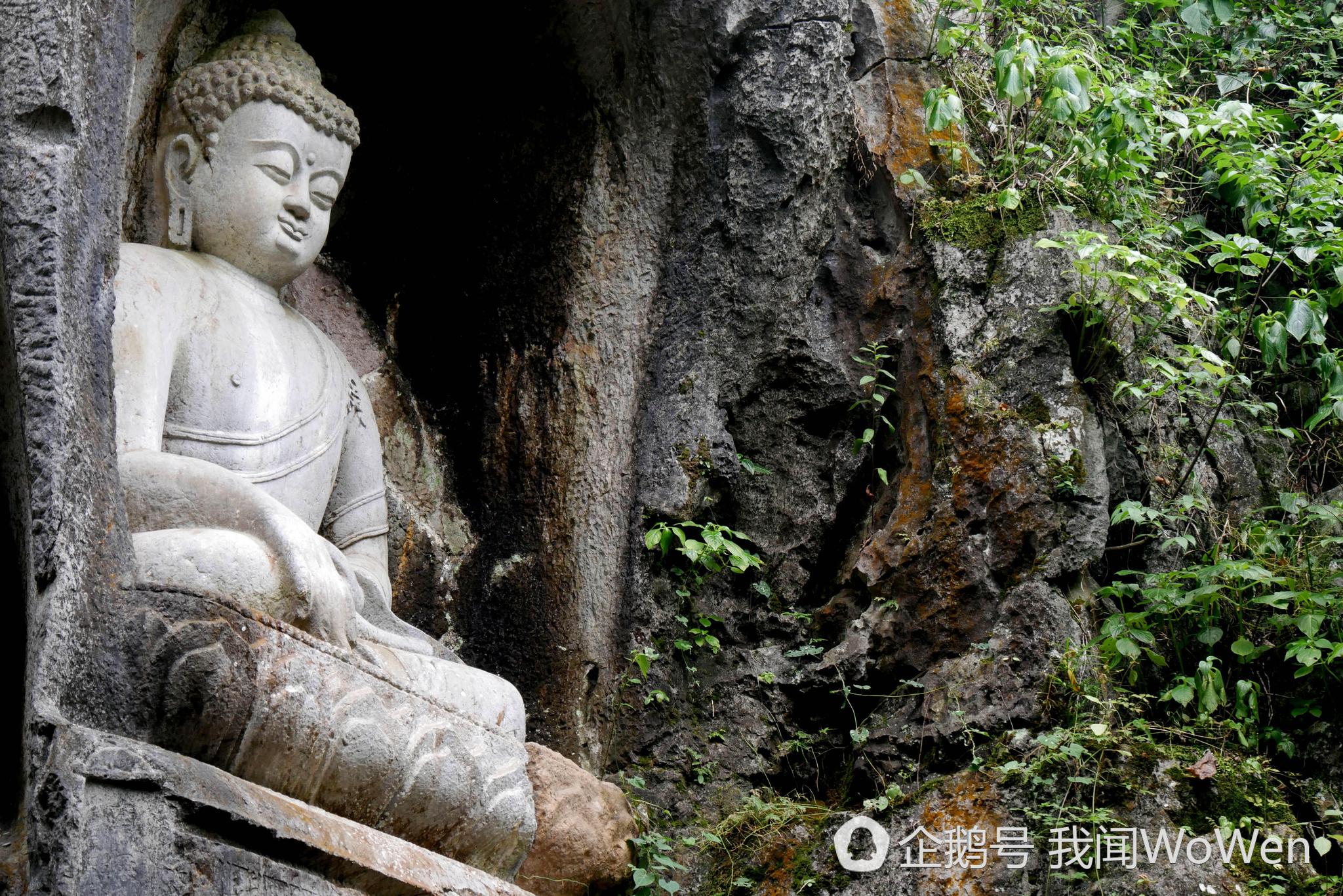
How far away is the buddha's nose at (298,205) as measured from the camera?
171 inches

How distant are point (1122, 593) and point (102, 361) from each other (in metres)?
2.79

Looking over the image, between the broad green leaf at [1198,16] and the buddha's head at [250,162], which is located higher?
the broad green leaf at [1198,16]

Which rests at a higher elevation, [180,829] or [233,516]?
[233,516]

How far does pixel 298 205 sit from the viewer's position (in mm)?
4359

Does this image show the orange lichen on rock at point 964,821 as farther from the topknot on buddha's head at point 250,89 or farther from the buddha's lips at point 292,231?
the topknot on buddha's head at point 250,89

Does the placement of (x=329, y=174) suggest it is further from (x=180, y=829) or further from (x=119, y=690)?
(x=180, y=829)

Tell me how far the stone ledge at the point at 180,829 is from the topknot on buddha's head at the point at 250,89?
2.00m

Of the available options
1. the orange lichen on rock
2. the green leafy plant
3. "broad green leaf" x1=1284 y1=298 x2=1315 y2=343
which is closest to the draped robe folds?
the orange lichen on rock

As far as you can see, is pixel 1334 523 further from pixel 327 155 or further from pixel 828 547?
pixel 327 155

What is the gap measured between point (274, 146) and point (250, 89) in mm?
156

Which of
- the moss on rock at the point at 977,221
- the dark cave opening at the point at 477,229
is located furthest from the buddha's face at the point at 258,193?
the moss on rock at the point at 977,221

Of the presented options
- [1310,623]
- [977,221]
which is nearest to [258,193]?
[977,221]

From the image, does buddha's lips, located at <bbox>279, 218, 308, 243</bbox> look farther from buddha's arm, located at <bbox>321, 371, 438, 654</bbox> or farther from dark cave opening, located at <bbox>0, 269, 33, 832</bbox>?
dark cave opening, located at <bbox>0, 269, 33, 832</bbox>

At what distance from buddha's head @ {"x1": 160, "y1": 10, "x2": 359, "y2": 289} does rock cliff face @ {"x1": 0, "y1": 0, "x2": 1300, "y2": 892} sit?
219 mm
